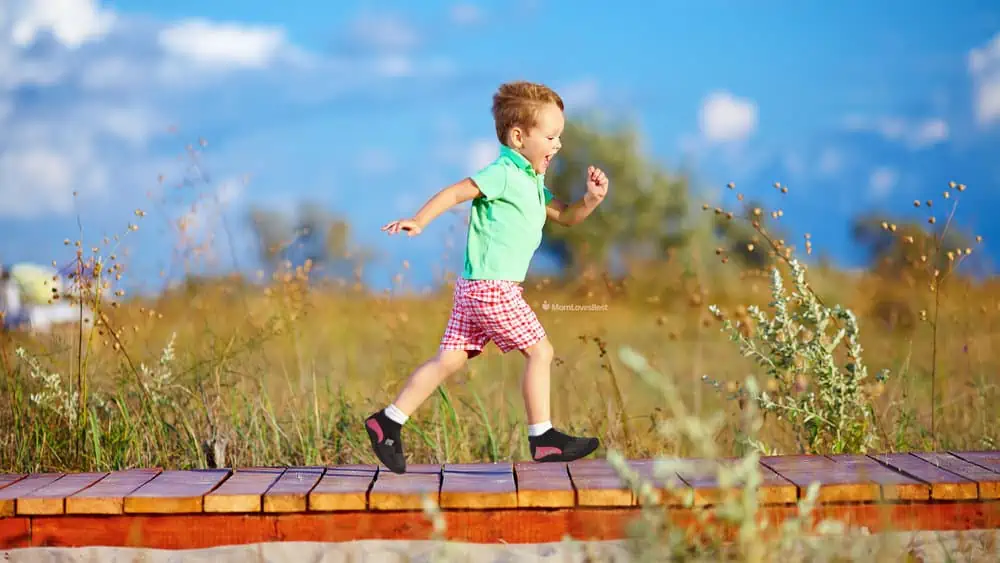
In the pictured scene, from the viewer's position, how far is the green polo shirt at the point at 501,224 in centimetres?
415

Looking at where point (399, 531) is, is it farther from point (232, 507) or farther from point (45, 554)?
point (45, 554)

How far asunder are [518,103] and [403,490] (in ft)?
5.02

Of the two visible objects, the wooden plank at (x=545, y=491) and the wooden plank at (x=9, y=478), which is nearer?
the wooden plank at (x=545, y=491)

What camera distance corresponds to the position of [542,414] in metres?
4.22

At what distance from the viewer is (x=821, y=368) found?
4605 millimetres

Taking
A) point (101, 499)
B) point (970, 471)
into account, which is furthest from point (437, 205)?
point (970, 471)

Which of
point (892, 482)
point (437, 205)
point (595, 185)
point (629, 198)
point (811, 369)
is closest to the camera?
point (892, 482)

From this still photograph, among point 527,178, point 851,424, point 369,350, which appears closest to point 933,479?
point 851,424

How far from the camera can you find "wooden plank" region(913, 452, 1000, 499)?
3.75 m

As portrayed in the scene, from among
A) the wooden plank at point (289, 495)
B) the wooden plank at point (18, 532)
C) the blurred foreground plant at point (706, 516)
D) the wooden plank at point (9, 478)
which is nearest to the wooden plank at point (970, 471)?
the blurred foreground plant at point (706, 516)

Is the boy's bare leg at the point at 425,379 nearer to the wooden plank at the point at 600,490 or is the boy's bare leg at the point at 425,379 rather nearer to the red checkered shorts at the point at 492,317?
the red checkered shorts at the point at 492,317

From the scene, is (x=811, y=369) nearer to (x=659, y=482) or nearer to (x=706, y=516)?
(x=659, y=482)

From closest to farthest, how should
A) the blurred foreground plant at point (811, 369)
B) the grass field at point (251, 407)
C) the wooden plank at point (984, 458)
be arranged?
the wooden plank at point (984, 458) → the blurred foreground plant at point (811, 369) → the grass field at point (251, 407)

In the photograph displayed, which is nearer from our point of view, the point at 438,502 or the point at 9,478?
the point at 438,502
